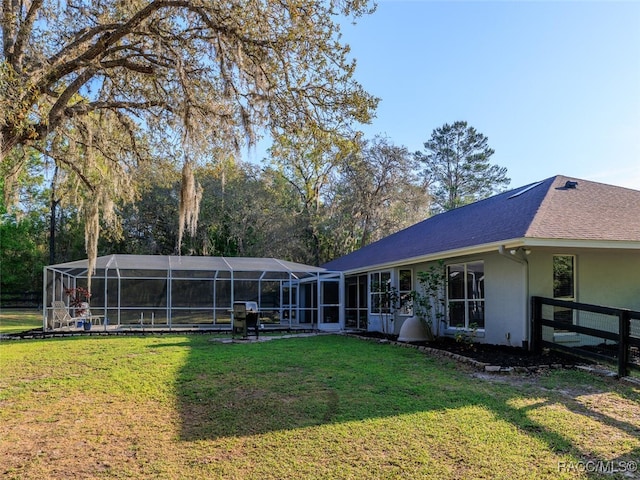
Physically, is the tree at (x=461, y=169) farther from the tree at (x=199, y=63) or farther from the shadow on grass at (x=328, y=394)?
the tree at (x=199, y=63)

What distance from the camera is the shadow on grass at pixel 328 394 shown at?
4445 mm

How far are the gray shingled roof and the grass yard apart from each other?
107 inches

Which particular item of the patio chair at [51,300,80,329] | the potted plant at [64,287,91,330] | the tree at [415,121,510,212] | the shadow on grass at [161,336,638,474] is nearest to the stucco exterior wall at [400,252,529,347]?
the shadow on grass at [161,336,638,474]

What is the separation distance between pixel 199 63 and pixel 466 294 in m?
7.34

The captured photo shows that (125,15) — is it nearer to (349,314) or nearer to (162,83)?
(162,83)

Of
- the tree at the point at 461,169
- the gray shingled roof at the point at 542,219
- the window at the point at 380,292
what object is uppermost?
the tree at the point at 461,169

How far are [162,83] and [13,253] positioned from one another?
28429 millimetres

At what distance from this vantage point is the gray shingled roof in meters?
8.34

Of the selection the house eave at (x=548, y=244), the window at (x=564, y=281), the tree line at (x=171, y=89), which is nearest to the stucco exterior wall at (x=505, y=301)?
the house eave at (x=548, y=244)

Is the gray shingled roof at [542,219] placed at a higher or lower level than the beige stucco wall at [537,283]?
higher

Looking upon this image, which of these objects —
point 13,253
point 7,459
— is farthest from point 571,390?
point 13,253

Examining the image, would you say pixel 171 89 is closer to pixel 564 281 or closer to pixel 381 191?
pixel 564 281

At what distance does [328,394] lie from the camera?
218 inches

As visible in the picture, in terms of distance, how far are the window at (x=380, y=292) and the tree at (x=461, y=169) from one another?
22645 millimetres
